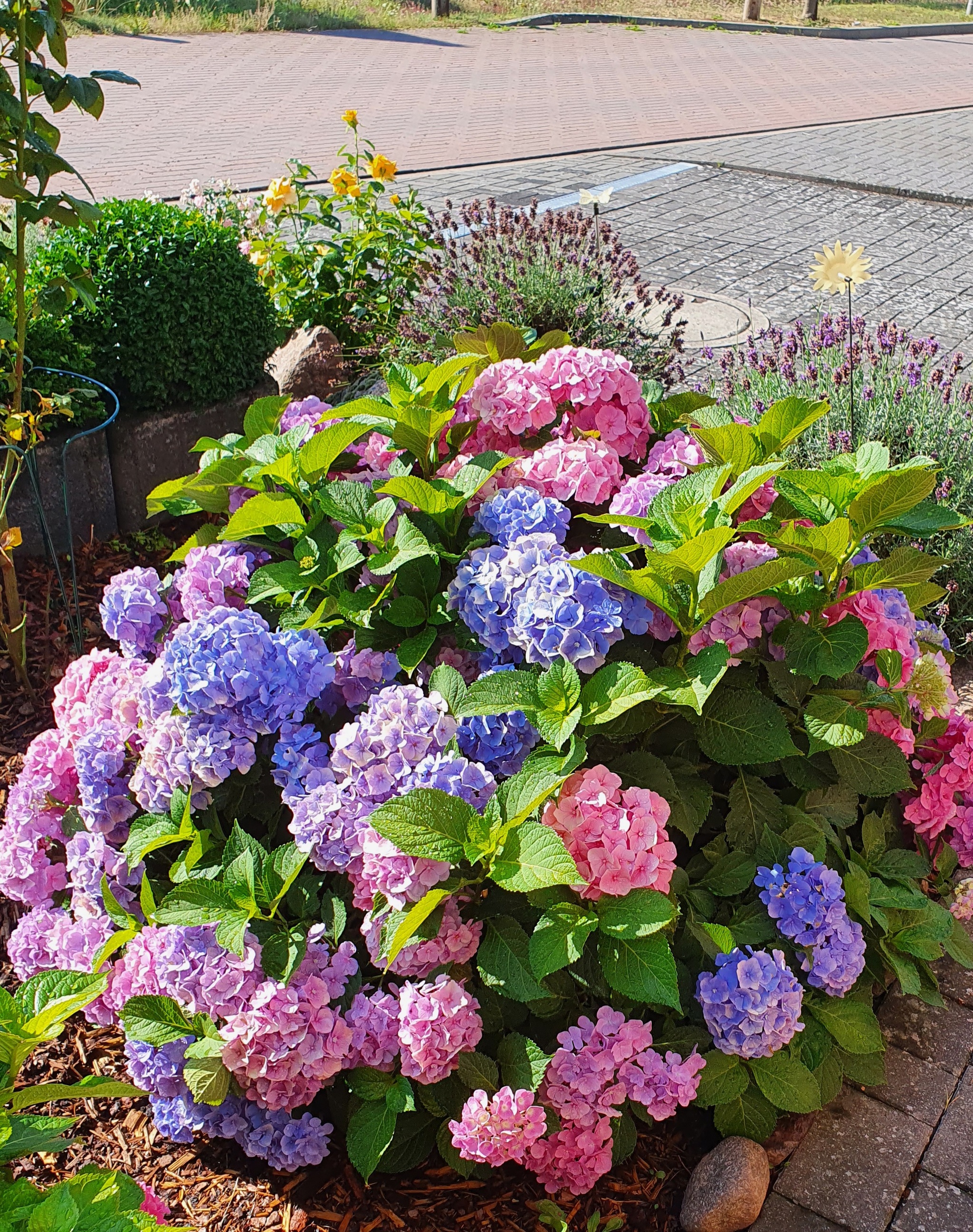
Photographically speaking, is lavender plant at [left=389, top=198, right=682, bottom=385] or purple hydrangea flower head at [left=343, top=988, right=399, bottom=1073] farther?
lavender plant at [left=389, top=198, right=682, bottom=385]

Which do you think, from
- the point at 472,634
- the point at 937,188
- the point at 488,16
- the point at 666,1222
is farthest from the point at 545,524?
the point at 488,16

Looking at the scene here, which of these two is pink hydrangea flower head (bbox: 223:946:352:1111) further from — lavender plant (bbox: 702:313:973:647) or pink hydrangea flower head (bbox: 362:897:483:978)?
lavender plant (bbox: 702:313:973:647)

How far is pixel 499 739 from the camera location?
2.13m

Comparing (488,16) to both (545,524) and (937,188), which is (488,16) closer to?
(937,188)

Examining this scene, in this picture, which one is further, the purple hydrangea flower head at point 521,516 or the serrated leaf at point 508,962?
the purple hydrangea flower head at point 521,516

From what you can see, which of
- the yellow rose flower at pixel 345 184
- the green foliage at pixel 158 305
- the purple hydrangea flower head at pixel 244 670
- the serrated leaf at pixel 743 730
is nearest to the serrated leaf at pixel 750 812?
the serrated leaf at pixel 743 730

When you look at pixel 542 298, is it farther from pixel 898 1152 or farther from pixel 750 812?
pixel 898 1152

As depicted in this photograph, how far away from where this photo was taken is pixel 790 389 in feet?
15.0

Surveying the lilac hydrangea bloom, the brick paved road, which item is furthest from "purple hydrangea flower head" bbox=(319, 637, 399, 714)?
the brick paved road

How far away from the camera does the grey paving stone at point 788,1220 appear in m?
2.12

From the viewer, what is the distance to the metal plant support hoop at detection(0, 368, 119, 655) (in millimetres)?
3377

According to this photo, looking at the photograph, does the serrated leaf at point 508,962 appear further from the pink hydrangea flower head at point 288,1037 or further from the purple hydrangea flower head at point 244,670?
the purple hydrangea flower head at point 244,670

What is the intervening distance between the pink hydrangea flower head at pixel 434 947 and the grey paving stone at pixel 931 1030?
1.09 m

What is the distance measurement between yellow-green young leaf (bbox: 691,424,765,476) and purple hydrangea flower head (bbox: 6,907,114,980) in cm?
153
